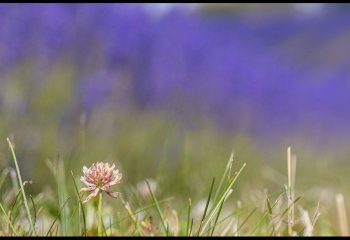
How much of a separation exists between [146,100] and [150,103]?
1.6 inches

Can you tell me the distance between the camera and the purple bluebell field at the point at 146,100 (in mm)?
2010

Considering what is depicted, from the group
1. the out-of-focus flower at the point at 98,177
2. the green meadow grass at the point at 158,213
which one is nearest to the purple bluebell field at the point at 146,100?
the green meadow grass at the point at 158,213

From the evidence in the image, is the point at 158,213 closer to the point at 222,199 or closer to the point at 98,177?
the point at 222,199

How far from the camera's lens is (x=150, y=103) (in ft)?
8.52

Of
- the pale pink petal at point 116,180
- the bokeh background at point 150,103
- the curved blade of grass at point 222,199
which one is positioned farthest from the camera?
the bokeh background at point 150,103

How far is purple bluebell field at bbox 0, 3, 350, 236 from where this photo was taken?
201cm

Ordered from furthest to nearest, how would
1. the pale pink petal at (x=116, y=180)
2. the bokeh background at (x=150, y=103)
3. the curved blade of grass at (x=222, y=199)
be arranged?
the bokeh background at (x=150, y=103) → the curved blade of grass at (x=222, y=199) → the pale pink petal at (x=116, y=180)

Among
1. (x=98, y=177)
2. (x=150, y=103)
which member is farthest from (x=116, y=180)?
(x=150, y=103)

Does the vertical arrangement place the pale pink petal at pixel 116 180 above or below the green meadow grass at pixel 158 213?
above

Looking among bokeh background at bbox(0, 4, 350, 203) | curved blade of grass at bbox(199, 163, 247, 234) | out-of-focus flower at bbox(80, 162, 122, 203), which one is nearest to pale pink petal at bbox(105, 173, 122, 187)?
out-of-focus flower at bbox(80, 162, 122, 203)

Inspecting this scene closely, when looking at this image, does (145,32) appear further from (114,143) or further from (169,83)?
(114,143)

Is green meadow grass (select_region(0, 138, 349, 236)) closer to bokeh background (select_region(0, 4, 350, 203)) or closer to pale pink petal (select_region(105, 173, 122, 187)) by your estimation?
pale pink petal (select_region(105, 173, 122, 187))

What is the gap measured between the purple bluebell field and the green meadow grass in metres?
0.34

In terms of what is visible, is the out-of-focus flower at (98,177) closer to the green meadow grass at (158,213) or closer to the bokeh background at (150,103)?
the green meadow grass at (158,213)
